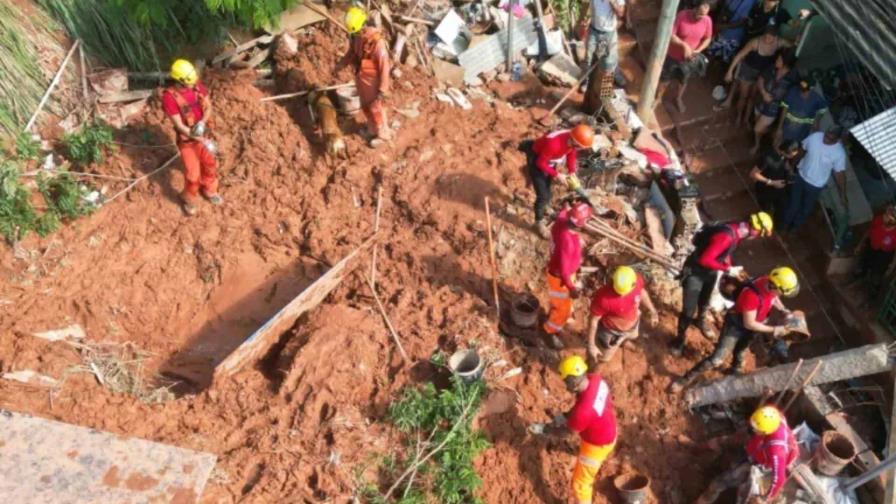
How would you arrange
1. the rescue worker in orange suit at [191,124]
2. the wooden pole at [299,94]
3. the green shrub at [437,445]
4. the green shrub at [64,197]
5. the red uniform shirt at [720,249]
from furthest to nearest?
1. the wooden pole at [299,94]
2. the green shrub at [64,197]
3. the rescue worker in orange suit at [191,124]
4. the red uniform shirt at [720,249]
5. the green shrub at [437,445]

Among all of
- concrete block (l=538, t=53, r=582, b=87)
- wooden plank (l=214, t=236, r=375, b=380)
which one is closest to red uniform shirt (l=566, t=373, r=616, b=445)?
wooden plank (l=214, t=236, r=375, b=380)

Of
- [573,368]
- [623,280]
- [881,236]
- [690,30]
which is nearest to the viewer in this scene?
[573,368]

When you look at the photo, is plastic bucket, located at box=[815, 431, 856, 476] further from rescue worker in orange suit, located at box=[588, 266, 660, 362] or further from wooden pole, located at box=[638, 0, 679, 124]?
wooden pole, located at box=[638, 0, 679, 124]

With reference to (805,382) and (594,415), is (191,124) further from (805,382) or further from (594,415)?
(805,382)

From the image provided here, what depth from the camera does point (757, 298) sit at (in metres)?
7.21

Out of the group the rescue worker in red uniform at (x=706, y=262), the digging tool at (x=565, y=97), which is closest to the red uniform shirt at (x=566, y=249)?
the rescue worker in red uniform at (x=706, y=262)

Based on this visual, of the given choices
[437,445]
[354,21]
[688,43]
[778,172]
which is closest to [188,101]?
[354,21]

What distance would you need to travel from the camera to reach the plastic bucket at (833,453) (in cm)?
693

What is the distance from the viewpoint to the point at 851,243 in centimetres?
980

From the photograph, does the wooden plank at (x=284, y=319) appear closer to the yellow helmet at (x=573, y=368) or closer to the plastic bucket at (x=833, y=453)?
the yellow helmet at (x=573, y=368)

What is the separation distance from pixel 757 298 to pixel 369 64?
490 centimetres

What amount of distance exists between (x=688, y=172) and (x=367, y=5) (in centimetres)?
512

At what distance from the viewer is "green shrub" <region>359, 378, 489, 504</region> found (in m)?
6.78

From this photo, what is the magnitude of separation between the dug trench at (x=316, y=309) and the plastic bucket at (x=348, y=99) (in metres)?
0.53
